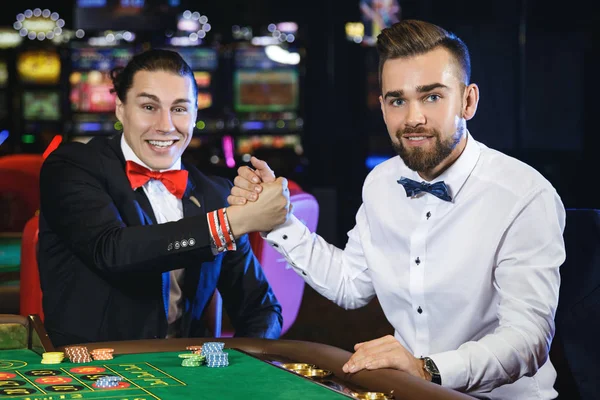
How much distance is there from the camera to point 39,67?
8.00 m

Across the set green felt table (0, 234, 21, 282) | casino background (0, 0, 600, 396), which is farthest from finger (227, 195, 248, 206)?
casino background (0, 0, 600, 396)

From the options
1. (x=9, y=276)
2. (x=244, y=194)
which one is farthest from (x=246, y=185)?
(x=9, y=276)

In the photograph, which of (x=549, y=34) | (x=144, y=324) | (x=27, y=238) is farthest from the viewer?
(x=549, y=34)

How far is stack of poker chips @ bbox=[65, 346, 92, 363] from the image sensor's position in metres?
1.92

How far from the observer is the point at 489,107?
23.2ft

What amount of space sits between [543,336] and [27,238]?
1.75m

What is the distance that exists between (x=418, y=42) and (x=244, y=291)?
105 cm

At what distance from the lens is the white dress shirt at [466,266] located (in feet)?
6.66

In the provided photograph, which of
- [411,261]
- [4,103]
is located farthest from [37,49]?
[411,261]

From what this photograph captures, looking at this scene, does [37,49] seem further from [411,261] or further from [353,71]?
Answer: [411,261]

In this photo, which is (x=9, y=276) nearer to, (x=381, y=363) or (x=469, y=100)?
(x=469, y=100)

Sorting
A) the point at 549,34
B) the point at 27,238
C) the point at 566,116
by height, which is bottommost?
the point at 27,238

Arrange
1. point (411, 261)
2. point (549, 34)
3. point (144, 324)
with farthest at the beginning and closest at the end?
point (549, 34) → point (144, 324) → point (411, 261)

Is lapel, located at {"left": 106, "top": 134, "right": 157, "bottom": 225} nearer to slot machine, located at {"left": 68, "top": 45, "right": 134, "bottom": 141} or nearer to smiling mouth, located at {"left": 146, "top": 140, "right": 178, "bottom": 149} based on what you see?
smiling mouth, located at {"left": 146, "top": 140, "right": 178, "bottom": 149}
